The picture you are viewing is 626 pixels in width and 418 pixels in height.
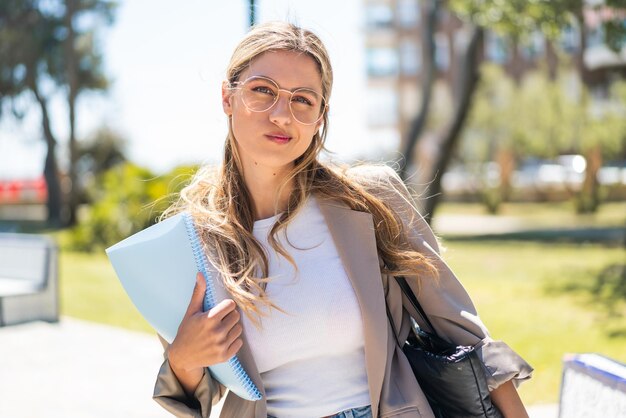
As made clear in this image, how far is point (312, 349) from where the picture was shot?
6.37ft

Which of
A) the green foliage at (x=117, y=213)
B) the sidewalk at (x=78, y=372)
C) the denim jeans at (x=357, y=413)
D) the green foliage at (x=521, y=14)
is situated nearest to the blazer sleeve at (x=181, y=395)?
the denim jeans at (x=357, y=413)

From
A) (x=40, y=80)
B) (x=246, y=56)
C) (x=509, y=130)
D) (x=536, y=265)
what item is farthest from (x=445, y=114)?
(x=246, y=56)

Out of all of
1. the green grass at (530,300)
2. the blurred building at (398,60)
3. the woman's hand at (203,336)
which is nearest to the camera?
the woman's hand at (203,336)

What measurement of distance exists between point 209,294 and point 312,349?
29cm

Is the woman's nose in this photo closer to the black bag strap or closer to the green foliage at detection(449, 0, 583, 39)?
the black bag strap

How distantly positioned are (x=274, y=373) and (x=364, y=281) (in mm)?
325

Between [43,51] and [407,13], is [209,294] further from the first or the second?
[407,13]

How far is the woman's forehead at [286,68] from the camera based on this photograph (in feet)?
6.53

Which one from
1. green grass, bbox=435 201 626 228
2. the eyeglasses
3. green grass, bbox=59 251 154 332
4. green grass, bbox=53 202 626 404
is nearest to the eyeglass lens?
the eyeglasses

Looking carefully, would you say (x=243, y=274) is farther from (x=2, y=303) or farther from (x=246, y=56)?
(x=2, y=303)

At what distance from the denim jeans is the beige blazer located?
0.03 meters

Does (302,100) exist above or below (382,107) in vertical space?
above

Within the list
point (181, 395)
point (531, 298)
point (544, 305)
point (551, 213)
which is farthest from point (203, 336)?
point (551, 213)

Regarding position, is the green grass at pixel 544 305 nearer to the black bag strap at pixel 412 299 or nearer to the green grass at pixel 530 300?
the green grass at pixel 530 300
